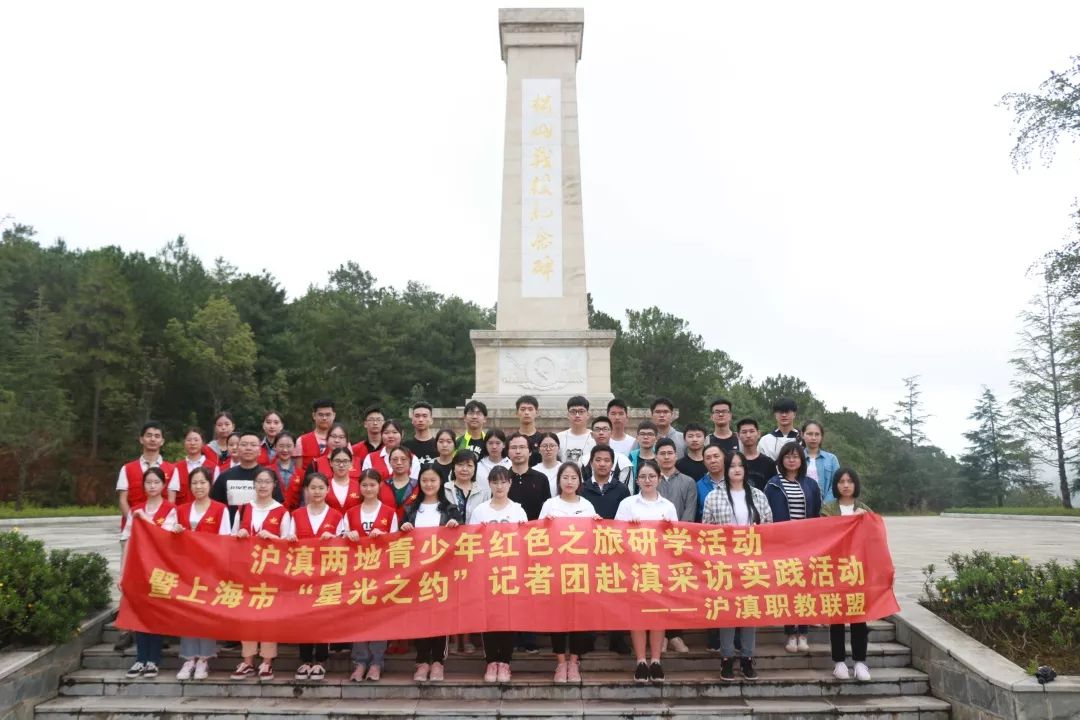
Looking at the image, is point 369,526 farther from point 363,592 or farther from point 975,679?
point 975,679

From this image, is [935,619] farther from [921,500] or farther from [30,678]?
[921,500]

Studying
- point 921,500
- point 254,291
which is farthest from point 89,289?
point 921,500

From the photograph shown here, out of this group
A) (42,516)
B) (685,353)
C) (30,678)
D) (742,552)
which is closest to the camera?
(30,678)

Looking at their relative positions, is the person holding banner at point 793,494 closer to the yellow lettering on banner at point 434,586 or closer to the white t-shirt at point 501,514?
the white t-shirt at point 501,514

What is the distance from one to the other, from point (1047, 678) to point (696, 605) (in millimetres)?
1881

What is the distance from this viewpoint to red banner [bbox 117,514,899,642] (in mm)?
4578

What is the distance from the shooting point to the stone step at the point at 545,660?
4.79 meters

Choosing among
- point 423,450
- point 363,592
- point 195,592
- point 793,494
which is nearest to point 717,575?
point 793,494

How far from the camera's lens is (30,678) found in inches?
174

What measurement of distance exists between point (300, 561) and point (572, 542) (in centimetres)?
173

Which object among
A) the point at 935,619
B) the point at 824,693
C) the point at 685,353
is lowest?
the point at 824,693

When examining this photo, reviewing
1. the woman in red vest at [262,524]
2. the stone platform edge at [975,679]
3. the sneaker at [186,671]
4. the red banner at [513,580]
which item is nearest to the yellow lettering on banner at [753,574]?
the red banner at [513,580]

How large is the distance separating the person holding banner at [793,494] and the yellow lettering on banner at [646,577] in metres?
0.93

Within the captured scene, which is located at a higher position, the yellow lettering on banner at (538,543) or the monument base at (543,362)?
the monument base at (543,362)
